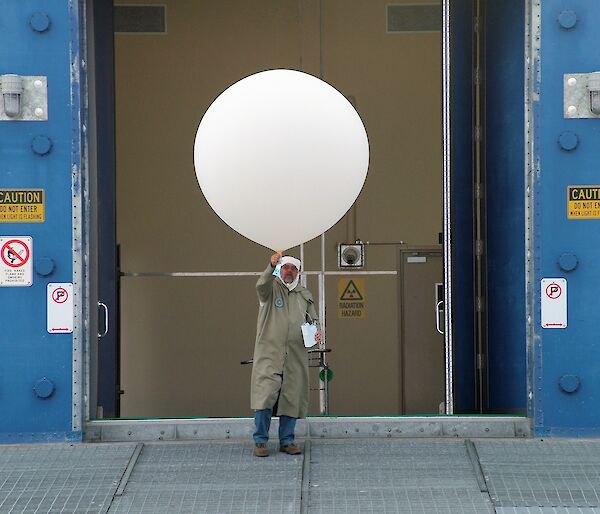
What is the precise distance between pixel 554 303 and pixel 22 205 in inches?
131

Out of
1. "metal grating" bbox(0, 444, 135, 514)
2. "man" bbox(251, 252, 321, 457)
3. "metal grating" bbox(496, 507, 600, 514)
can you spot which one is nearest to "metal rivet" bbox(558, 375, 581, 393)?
"metal grating" bbox(496, 507, 600, 514)

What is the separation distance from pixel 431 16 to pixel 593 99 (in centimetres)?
306

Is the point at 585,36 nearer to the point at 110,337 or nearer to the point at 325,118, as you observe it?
the point at 325,118

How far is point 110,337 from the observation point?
25.3ft

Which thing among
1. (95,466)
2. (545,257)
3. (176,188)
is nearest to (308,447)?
(95,466)

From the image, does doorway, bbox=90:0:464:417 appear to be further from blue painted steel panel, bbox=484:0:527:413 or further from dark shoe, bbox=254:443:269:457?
dark shoe, bbox=254:443:269:457

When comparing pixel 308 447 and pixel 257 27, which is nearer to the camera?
pixel 308 447

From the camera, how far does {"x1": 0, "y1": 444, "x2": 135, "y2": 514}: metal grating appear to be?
5.54m

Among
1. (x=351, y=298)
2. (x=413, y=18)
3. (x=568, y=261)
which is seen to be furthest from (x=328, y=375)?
(x=413, y=18)

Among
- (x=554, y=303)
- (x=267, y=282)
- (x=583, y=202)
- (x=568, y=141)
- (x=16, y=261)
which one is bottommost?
(x=554, y=303)

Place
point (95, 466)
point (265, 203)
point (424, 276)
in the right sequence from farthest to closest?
point (424, 276) < point (95, 466) < point (265, 203)

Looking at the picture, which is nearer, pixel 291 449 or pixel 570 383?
pixel 291 449

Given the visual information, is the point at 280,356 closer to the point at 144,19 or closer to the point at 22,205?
the point at 22,205

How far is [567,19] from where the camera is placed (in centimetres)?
643
